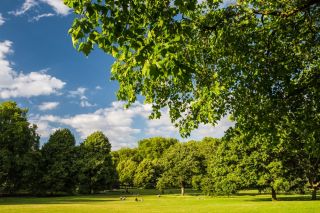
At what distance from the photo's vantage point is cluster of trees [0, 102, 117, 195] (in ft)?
267

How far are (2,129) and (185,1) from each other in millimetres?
78445

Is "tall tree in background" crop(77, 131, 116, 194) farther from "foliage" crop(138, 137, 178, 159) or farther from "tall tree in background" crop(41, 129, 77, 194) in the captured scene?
"foliage" crop(138, 137, 178, 159)

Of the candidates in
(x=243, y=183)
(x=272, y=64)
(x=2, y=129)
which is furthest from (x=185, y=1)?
(x=2, y=129)

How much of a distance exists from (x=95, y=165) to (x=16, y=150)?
19979 millimetres

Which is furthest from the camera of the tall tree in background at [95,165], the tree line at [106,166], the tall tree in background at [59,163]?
the tall tree in background at [95,165]

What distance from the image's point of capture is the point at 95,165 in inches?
3757

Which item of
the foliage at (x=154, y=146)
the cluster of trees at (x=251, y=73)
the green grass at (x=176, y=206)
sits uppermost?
the foliage at (x=154, y=146)

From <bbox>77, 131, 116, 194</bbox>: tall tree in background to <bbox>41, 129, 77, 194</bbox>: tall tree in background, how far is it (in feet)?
7.98

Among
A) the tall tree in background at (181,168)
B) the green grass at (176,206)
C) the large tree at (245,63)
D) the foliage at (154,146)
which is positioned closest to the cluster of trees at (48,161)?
the tall tree in background at (181,168)

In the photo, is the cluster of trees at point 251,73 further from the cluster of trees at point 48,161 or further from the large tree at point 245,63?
the cluster of trees at point 48,161

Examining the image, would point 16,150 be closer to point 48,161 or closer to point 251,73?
point 48,161

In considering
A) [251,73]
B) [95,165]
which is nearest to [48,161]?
[95,165]

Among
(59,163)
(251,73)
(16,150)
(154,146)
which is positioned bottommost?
(251,73)

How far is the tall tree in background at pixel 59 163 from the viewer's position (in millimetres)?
89188
